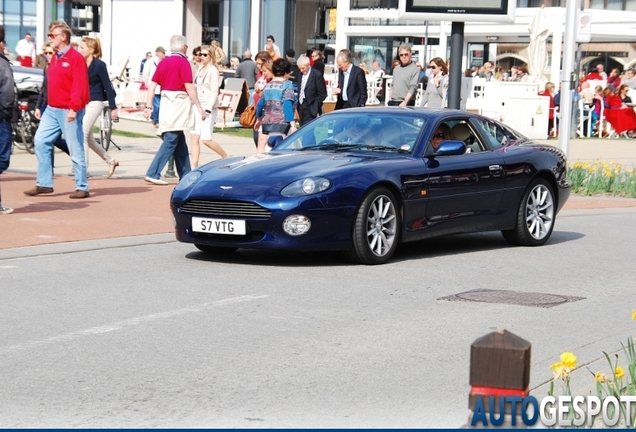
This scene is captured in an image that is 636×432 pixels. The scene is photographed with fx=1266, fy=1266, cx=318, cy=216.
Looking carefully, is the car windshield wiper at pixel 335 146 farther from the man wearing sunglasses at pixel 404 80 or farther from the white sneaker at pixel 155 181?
the man wearing sunglasses at pixel 404 80

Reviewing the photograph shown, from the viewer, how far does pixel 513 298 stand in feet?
30.6

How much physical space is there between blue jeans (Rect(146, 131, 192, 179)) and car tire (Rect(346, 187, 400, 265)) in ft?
19.4

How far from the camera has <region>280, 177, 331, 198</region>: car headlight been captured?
34.2ft

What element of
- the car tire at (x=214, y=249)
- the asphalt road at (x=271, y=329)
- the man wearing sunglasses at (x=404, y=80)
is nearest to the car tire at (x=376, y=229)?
the asphalt road at (x=271, y=329)

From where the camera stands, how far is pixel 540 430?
410cm

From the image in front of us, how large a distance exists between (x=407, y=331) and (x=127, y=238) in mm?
4912

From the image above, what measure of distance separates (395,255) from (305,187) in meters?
1.63

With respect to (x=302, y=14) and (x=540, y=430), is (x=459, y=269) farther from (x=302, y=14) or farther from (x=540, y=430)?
(x=302, y=14)

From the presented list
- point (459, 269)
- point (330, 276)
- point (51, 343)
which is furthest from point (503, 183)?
point (51, 343)

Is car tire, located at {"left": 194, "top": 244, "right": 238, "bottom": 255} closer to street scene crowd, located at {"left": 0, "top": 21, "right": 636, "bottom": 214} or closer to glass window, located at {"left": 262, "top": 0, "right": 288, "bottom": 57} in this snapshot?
street scene crowd, located at {"left": 0, "top": 21, "right": 636, "bottom": 214}

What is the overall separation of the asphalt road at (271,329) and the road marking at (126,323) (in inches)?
0.5

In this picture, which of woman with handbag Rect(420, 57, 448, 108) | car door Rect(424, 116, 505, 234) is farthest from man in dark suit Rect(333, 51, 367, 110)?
car door Rect(424, 116, 505, 234)

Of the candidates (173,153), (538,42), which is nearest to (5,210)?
(173,153)

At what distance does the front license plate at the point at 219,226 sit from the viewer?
10.5 meters
